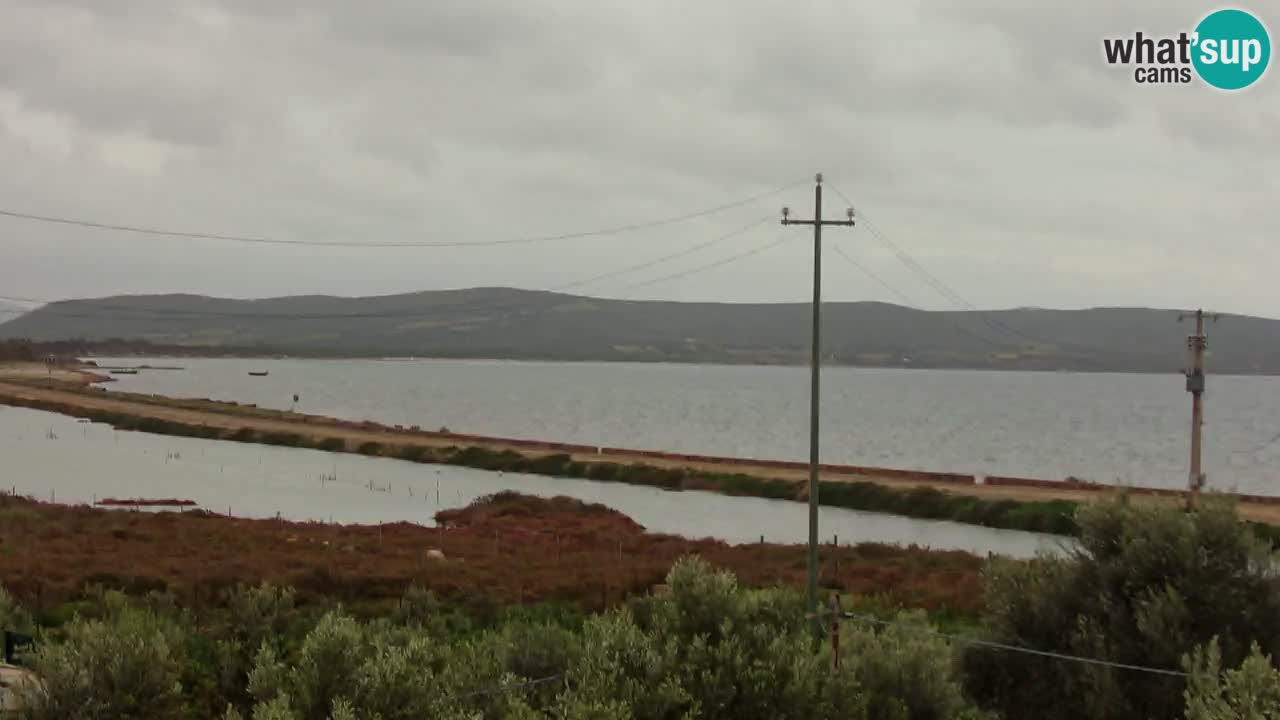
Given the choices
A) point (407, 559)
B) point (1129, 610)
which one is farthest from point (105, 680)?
point (407, 559)

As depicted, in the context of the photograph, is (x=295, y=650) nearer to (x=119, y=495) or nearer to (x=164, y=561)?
(x=164, y=561)

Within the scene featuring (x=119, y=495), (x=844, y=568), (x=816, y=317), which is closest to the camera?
(x=816, y=317)

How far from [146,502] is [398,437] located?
5343cm

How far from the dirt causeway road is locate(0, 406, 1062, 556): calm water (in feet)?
24.6

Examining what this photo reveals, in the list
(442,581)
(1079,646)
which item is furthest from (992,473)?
(1079,646)

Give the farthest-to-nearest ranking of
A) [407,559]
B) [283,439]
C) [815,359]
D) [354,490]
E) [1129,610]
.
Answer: [283,439] → [354,490] → [407,559] → [815,359] → [1129,610]

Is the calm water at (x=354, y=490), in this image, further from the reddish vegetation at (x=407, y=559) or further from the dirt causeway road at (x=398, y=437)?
the reddish vegetation at (x=407, y=559)

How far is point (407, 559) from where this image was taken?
45.4m

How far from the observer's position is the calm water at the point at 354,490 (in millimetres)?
67750

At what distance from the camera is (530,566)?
45031 millimetres

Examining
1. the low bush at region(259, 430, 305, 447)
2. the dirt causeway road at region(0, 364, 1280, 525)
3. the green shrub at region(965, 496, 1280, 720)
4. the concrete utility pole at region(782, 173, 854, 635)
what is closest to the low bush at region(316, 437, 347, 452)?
the dirt causeway road at region(0, 364, 1280, 525)

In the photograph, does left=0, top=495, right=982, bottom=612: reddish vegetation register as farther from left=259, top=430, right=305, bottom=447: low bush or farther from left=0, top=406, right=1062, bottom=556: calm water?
left=259, top=430, right=305, bottom=447: low bush

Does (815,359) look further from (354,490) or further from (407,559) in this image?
(354,490)

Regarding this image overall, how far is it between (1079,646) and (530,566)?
Result: 28.3 m
